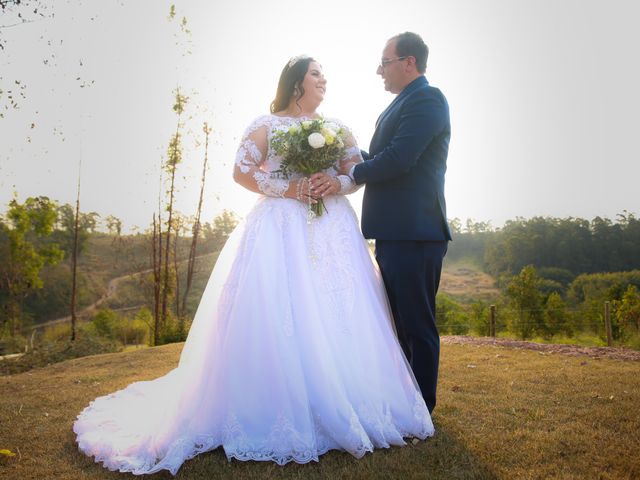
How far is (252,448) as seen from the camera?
290cm

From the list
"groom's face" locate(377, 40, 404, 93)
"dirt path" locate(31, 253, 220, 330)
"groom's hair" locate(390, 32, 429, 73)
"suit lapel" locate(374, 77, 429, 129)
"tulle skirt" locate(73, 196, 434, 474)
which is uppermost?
"groom's hair" locate(390, 32, 429, 73)

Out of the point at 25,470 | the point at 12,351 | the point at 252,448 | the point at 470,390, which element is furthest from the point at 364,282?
the point at 12,351

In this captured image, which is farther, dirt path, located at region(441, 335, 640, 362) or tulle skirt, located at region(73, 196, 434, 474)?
dirt path, located at region(441, 335, 640, 362)

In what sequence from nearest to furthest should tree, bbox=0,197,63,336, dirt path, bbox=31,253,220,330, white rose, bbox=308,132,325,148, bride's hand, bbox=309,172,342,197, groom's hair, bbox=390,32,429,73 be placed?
white rose, bbox=308,132,325,148 → bride's hand, bbox=309,172,342,197 → groom's hair, bbox=390,32,429,73 → tree, bbox=0,197,63,336 → dirt path, bbox=31,253,220,330

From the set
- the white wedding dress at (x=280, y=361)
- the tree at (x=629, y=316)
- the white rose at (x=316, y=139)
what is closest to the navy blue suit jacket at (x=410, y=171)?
the white wedding dress at (x=280, y=361)

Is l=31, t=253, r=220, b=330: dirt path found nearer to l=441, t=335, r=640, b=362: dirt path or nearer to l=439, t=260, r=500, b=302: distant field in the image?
l=439, t=260, r=500, b=302: distant field

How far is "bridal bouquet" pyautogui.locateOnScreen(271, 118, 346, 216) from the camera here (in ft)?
11.1

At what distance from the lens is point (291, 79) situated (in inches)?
155

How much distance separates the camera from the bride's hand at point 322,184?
11.6 feet

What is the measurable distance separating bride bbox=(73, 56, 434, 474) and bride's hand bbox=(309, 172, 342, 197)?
0.01 m

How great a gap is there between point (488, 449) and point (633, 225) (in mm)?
37093

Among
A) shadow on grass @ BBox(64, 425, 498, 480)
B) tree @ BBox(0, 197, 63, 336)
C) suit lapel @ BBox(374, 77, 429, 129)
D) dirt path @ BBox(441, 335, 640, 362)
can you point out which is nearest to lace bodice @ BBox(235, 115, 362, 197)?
suit lapel @ BBox(374, 77, 429, 129)

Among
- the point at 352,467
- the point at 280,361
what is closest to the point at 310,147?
the point at 280,361

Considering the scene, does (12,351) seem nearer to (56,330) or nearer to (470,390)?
(56,330)
